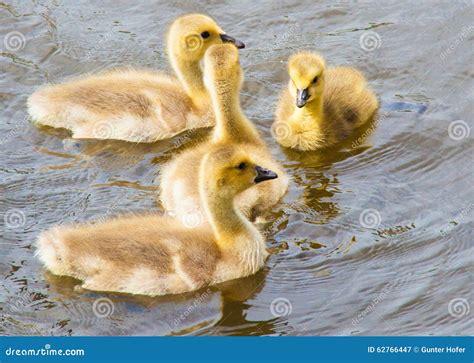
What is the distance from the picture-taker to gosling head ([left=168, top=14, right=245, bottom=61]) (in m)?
8.20

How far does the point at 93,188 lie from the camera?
7.55 m

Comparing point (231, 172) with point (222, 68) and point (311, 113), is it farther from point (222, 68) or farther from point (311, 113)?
point (311, 113)

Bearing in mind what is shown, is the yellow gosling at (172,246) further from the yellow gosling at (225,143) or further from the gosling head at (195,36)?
the gosling head at (195,36)

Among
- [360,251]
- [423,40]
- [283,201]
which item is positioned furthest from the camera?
[423,40]

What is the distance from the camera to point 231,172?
21.5 ft

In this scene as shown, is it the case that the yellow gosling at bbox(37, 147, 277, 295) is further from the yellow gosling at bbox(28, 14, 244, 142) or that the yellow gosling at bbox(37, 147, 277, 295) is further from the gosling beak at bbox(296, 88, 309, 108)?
the yellow gosling at bbox(28, 14, 244, 142)

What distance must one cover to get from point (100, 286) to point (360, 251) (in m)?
1.62

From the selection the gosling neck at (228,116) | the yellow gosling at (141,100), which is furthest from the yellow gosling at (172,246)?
the yellow gosling at (141,100)

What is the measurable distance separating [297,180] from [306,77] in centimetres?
73

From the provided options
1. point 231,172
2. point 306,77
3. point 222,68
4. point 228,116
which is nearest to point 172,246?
point 231,172

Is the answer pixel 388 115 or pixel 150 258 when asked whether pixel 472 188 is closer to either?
A: pixel 388 115

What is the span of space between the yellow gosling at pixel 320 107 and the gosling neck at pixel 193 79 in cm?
58

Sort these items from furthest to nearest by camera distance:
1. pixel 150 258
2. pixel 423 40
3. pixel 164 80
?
pixel 423 40
pixel 164 80
pixel 150 258

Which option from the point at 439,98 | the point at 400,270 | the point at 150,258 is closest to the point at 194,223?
the point at 150,258
